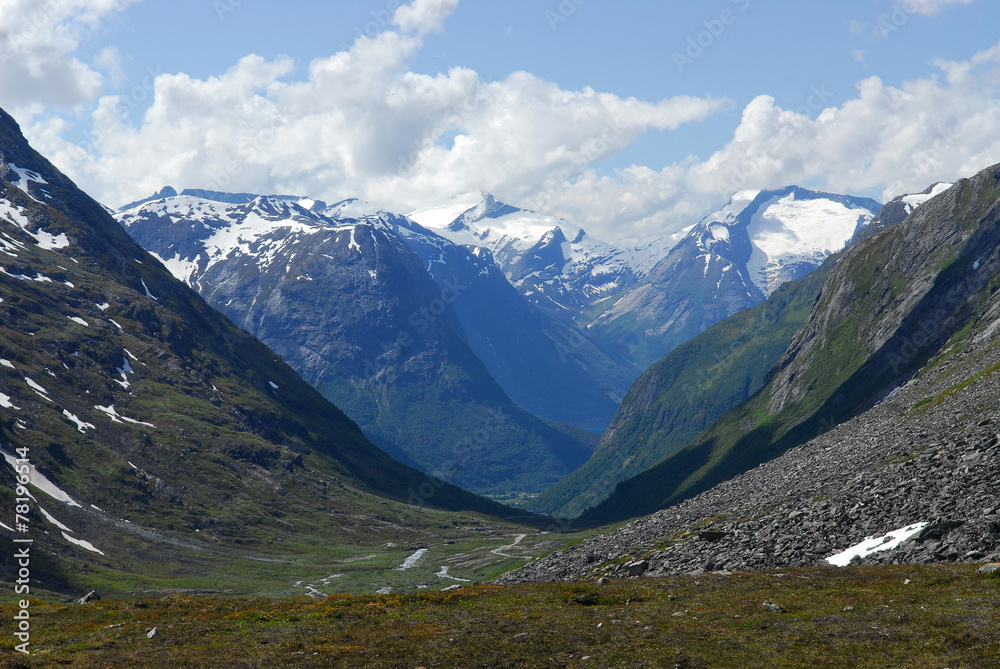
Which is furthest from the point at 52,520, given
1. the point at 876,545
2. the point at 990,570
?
the point at 990,570

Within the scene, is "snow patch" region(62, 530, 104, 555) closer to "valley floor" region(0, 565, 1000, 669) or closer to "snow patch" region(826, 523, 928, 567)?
"valley floor" region(0, 565, 1000, 669)

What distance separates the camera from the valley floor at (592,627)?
3059 centimetres

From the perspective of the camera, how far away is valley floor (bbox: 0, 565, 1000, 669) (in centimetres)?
3059

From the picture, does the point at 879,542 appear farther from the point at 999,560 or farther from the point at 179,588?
the point at 179,588

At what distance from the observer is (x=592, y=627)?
38250mm

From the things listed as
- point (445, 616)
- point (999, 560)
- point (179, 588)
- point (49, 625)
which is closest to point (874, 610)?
point (999, 560)

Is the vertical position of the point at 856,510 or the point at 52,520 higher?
the point at 52,520

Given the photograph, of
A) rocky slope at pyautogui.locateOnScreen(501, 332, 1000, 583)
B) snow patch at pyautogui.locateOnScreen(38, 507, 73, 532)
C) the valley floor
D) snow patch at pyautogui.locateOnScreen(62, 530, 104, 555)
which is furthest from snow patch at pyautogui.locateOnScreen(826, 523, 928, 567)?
snow patch at pyautogui.locateOnScreen(38, 507, 73, 532)

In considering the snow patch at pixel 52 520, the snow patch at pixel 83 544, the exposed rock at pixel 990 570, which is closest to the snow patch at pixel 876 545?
the exposed rock at pixel 990 570

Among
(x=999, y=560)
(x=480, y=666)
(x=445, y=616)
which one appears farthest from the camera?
(x=445, y=616)

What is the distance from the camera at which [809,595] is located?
40906 millimetres

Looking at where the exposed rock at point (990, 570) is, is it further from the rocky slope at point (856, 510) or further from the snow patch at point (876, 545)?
the snow patch at point (876, 545)

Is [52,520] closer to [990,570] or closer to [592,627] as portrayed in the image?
[592,627]

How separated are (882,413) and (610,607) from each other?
358 ft
